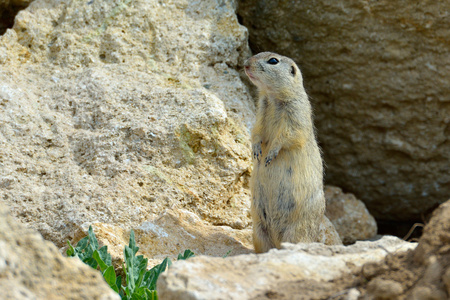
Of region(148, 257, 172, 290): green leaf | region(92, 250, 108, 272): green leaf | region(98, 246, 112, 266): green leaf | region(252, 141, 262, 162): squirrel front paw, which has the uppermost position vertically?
region(252, 141, 262, 162): squirrel front paw

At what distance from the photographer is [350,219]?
7.34 meters

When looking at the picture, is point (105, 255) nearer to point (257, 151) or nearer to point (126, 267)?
point (126, 267)

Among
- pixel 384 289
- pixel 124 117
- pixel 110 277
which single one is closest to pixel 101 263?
pixel 110 277

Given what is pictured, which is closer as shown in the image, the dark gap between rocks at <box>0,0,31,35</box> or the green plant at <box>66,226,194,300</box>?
the green plant at <box>66,226,194,300</box>

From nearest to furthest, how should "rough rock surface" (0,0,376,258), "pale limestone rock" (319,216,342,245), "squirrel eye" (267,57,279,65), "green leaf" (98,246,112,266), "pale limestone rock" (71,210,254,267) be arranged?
"green leaf" (98,246,112,266) → "pale limestone rock" (71,210,254,267) → "rough rock surface" (0,0,376,258) → "squirrel eye" (267,57,279,65) → "pale limestone rock" (319,216,342,245)

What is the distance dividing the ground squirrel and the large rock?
465mm

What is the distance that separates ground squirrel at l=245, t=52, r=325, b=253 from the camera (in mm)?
5328


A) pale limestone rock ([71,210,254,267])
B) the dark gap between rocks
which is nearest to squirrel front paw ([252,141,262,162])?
pale limestone rock ([71,210,254,267])

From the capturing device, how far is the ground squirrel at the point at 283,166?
533 centimetres

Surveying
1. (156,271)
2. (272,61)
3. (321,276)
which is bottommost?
(156,271)

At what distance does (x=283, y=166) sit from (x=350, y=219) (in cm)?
234

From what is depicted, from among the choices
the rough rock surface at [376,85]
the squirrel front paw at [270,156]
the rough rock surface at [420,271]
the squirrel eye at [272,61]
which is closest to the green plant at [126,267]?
the squirrel front paw at [270,156]

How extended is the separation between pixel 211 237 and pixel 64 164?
1.68 meters

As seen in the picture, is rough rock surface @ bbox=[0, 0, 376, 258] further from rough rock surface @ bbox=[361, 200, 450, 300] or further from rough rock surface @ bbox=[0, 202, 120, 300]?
rough rock surface @ bbox=[361, 200, 450, 300]
